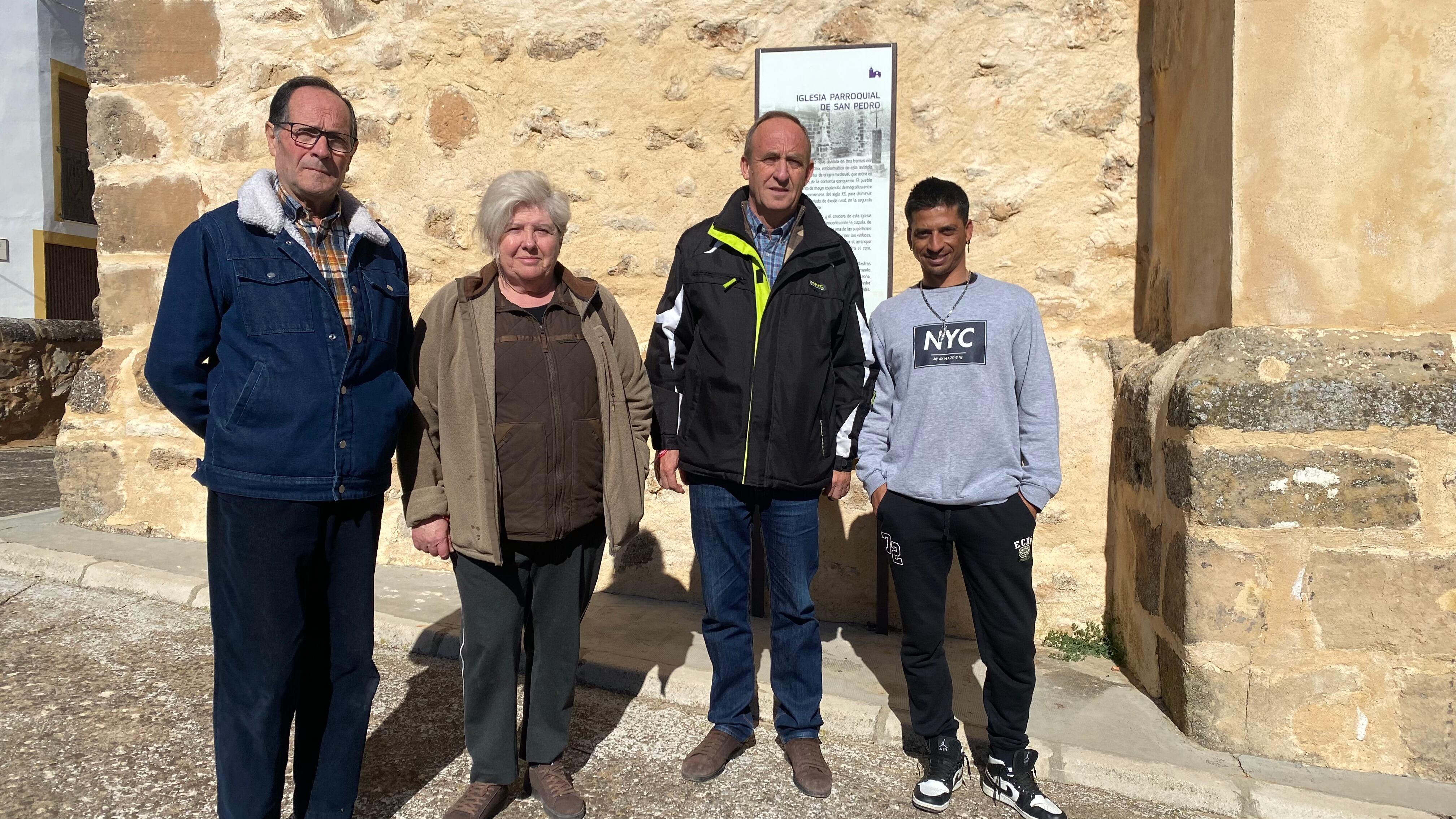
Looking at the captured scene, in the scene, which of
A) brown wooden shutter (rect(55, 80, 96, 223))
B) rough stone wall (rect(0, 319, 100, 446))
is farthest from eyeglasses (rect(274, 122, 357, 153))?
brown wooden shutter (rect(55, 80, 96, 223))

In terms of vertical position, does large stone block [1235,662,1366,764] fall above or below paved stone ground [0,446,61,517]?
above

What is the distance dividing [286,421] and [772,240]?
1.35 m

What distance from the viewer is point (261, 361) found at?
6.16ft

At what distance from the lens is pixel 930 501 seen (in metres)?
2.33

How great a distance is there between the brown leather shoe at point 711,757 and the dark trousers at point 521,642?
14.7 inches

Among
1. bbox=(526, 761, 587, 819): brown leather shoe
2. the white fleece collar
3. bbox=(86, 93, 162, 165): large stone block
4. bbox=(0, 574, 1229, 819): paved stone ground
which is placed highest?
bbox=(86, 93, 162, 165): large stone block

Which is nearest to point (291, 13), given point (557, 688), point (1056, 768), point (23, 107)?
point (557, 688)

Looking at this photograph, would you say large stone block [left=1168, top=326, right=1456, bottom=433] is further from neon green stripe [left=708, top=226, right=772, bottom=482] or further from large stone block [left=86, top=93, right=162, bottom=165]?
large stone block [left=86, top=93, right=162, bottom=165]

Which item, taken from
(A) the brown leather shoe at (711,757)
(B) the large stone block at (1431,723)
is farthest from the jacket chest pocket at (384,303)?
(B) the large stone block at (1431,723)

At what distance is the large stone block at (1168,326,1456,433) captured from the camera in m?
2.36

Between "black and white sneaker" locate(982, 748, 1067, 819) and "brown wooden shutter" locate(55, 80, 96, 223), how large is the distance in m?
14.0

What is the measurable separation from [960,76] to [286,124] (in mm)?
2676

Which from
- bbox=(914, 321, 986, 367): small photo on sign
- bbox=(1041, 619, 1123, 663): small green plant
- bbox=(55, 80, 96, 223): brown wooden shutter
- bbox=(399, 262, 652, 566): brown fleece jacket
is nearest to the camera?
bbox=(399, 262, 652, 566): brown fleece jacket

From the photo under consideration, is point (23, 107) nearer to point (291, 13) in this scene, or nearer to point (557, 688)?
point (291, 13)
